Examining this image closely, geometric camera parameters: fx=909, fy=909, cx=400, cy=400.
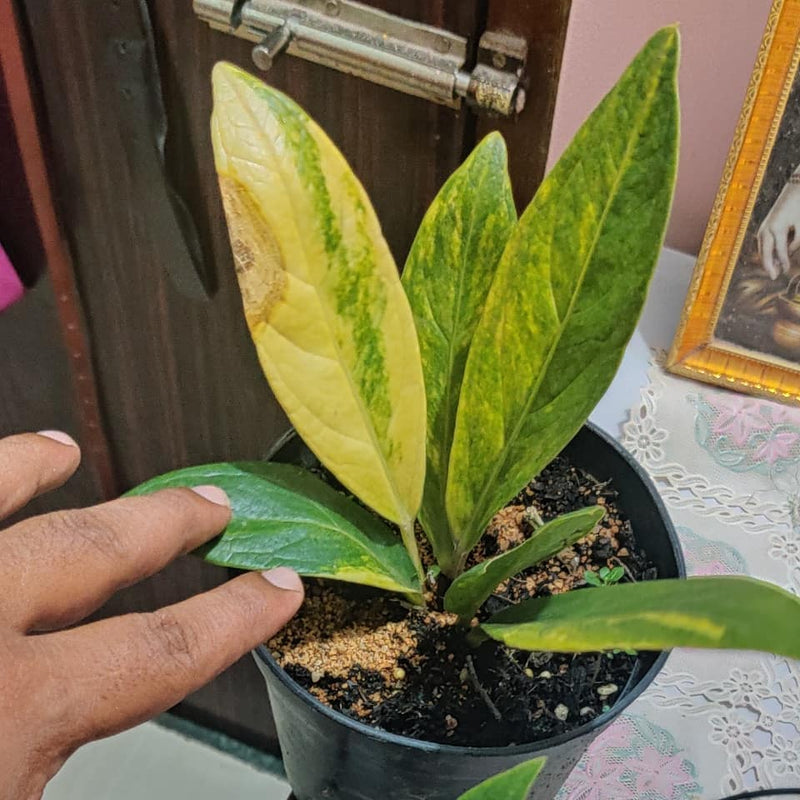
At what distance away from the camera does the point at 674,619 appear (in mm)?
266

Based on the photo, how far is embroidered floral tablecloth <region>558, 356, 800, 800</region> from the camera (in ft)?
2.01

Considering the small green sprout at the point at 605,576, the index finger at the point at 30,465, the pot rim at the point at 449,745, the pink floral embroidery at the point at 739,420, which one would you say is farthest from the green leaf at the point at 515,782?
the pink floral embroidery at the point at 739,420

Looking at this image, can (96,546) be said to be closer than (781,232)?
Yes

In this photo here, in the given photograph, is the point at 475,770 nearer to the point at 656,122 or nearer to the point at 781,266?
the point at 656,122

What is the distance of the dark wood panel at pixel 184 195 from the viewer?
1.59 ft

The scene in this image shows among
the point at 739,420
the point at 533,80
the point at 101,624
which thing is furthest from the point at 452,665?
the point at 739,420

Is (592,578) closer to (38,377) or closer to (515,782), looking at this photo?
(515,782)

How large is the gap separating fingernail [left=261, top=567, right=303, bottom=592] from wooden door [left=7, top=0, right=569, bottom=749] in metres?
0.22

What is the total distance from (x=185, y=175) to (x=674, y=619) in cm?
43

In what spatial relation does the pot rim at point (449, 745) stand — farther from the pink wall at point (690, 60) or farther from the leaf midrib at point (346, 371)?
the pink wall at point (690, 60)

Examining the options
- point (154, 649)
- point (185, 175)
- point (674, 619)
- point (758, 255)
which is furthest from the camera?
point (758, 255)

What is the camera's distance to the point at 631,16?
69 centimetres

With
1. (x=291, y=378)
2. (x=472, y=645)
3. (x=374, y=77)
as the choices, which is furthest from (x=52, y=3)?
(x=472, y=645)

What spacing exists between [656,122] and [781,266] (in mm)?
433
